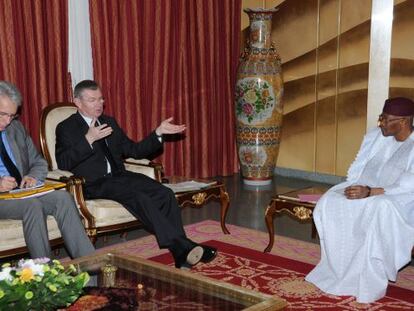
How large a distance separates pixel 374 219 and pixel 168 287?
1360 mm

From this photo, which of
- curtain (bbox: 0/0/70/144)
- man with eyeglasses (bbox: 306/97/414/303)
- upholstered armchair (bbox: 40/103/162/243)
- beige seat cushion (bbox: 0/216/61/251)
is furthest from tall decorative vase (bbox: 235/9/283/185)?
beige seat cushion (bbox: 0/216/61/251)

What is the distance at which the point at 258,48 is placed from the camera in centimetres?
670

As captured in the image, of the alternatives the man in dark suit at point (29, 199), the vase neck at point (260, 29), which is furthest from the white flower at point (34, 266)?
the vase neck at point (260, 29)

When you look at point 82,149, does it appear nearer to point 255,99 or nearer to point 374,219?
point 374,219

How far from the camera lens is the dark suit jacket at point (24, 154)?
4234 mm

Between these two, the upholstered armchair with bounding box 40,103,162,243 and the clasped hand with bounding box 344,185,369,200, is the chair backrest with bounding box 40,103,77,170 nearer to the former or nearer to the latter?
the upholstered armchair with bounding box 40,103,162,243

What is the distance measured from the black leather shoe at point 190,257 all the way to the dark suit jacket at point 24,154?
1.04 m

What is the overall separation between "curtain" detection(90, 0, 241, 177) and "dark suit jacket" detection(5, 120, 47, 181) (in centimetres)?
181

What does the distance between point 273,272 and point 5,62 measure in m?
2.70

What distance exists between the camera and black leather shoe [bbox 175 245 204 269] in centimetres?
424

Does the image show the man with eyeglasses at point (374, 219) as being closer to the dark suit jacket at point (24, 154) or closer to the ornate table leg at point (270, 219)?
the ornate table leg at point (270, 219)

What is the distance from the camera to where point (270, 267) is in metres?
4.37

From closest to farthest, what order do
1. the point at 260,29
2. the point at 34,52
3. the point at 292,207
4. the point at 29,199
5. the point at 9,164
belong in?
1. the point at 29,199
2. the point at 9,164
3. the point at 292,207
4. the point at 34,52
5. the point at 260,29

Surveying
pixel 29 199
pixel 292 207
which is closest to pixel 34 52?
pixel 29 199
